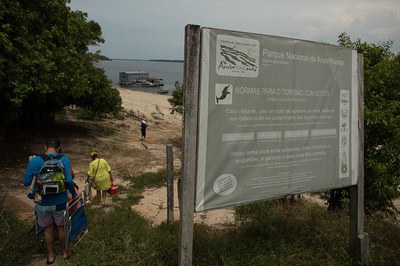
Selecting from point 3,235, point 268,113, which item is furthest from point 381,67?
point 3,235

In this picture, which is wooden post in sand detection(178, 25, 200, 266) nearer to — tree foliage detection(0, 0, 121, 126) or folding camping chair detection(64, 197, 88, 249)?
folding camping chair detection(64, 197, 88, 249)

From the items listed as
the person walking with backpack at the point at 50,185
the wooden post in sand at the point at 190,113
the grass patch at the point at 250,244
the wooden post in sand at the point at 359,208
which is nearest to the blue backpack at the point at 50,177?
the person walking with backpack at the point at 50,185

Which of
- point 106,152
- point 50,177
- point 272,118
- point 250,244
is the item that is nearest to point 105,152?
point 106,152

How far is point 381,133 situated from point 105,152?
1325 cm

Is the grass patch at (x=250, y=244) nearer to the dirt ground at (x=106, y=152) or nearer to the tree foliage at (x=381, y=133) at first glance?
the tree foliage at (x=381, y=133)

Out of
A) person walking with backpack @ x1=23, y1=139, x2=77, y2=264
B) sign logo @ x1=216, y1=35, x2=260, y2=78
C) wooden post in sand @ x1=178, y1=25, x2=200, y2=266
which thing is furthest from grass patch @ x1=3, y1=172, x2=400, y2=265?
sign logo @ x1=216, y1=35, x2=260, y2=78

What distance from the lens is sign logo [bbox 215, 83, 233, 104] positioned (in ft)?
10.1

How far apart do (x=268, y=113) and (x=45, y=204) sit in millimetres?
2798

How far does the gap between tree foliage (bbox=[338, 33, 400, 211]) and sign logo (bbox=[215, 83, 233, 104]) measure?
317cm

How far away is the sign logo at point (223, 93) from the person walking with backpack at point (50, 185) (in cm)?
217

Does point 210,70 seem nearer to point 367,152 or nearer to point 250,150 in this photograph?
point 250,150

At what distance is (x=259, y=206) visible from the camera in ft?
21.6

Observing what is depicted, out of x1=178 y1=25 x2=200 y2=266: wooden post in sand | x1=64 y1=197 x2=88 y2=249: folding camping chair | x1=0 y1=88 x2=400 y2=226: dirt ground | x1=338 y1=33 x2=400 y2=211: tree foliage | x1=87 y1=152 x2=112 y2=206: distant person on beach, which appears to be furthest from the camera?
x1=0 y1=88 x2=400 y2=226: dirt ground

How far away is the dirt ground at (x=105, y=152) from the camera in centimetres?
860
